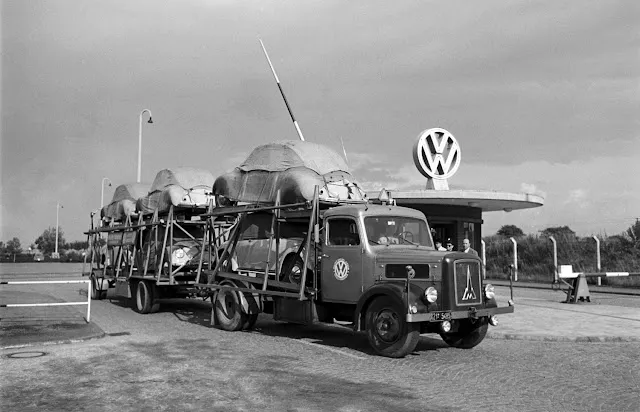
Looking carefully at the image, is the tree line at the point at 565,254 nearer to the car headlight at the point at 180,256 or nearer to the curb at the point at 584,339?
the curb at the point at 584,339

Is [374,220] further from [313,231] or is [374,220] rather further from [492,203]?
[492,203]

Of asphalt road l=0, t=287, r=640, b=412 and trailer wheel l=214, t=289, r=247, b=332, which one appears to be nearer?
asphalt road l=0, t=287, r=640, b=412

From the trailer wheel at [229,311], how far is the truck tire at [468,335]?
408 cm

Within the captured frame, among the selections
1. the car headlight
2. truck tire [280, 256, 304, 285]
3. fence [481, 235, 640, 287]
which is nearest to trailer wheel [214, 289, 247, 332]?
truck tire [280, 256, 304, 285]

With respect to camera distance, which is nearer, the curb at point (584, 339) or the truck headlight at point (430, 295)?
the truck headlight at point (430, 295)

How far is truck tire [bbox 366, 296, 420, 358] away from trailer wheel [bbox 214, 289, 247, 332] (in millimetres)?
3555

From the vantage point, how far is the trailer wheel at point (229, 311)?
1230 centimetres

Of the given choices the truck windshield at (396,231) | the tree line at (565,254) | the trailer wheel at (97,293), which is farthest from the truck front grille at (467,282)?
the tree line at (565,254)

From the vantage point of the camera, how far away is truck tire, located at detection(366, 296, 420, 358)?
29.9 ft

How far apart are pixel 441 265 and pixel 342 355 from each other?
2.08 metres

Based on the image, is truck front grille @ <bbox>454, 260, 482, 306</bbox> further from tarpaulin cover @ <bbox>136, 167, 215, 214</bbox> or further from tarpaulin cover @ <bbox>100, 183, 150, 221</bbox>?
tarpaulin cover @ <bbox>100, 183, 150, 221</bbox>

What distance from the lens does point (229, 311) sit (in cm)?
1265


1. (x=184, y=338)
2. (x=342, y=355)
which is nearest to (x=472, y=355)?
(x=342, y=355)

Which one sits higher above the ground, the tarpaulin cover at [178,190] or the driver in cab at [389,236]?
the tarpaulin cover at [178,190]
